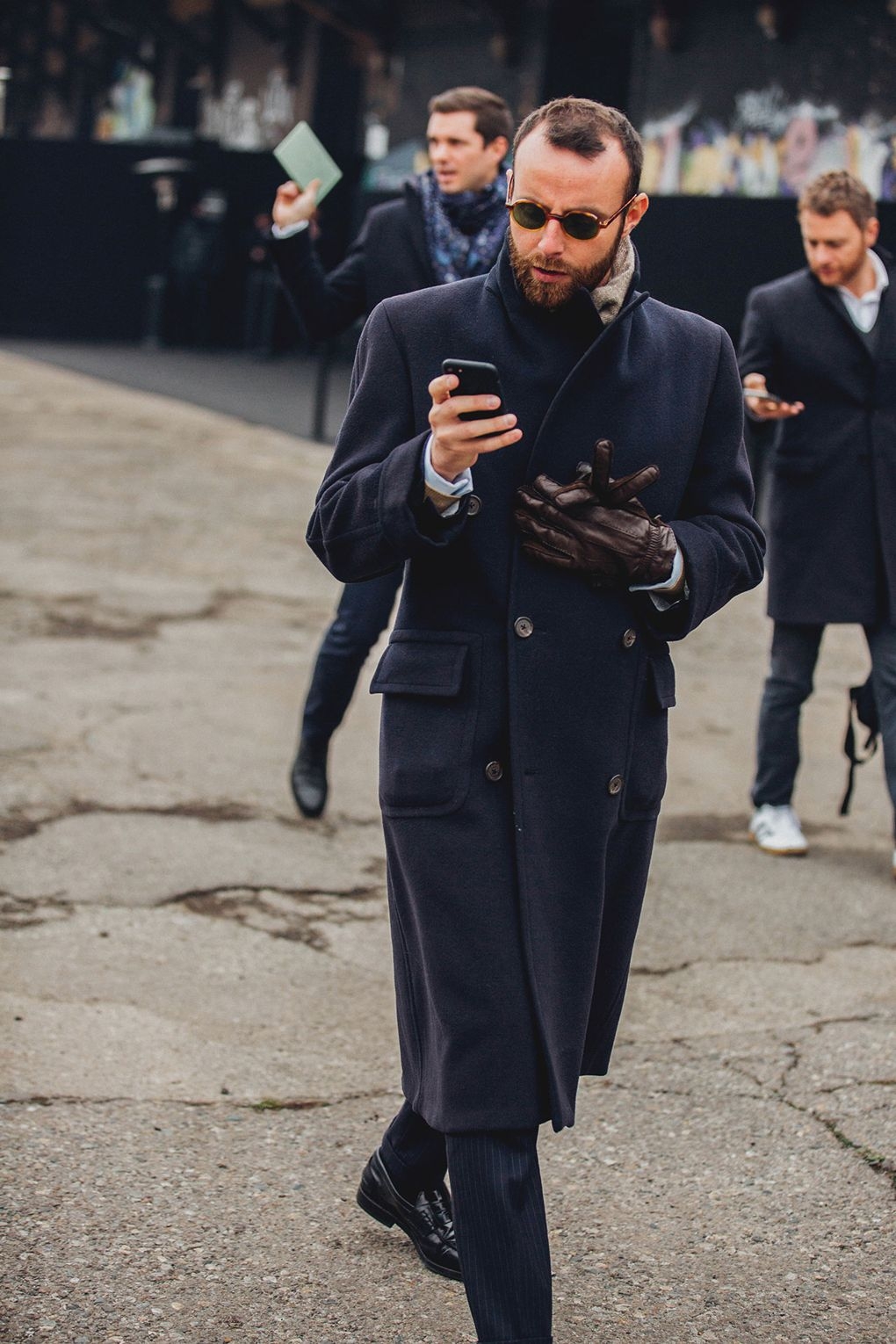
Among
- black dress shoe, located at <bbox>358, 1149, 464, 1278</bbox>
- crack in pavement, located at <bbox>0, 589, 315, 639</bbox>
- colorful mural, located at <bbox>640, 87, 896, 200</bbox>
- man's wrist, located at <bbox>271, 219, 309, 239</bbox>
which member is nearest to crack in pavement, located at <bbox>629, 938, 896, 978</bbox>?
black dress shoe, located at <bbox>358, 1149, 464, 1278</bbox>

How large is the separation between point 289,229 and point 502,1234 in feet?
10.1

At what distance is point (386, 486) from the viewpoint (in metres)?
2.35

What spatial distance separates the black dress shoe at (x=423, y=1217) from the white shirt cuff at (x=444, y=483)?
119 cm

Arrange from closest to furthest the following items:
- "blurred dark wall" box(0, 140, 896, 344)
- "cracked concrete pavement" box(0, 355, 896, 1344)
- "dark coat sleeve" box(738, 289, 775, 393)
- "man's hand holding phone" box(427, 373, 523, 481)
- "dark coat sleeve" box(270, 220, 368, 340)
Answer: "man's hand holding phone" box(427, 373, 523, 481)
"cracked concrete pavement" box(0, 355, 896, 1344)
"dark coat sleeve" box(270, 220, 368, 340)
"dark coat sleeve" box(738, 289, 775, 393)
"blurred dark wall" box(0, 140, 896, 344)

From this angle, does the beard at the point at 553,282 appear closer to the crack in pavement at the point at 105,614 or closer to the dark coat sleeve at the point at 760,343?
the dark coat sleeve at the point at 760,343

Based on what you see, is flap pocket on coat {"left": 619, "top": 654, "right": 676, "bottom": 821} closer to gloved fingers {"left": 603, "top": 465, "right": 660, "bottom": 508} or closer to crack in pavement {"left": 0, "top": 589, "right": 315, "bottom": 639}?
gloved fingers {"left": 603, "top": 465, "right": 660, "bottom": 508}

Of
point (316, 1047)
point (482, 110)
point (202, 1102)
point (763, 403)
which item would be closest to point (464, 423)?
point (202, 1102)

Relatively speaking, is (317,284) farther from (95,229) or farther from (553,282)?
(95,229)

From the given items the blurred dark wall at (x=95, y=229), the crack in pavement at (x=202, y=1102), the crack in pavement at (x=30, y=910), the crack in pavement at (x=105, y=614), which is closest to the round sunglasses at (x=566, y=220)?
the crack in pavement at (x=202, y=1102)

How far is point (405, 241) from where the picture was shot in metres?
4.66

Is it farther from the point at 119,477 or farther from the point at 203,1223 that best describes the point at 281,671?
the point at 119,477

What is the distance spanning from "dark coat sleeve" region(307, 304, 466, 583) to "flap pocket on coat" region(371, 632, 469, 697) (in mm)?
129

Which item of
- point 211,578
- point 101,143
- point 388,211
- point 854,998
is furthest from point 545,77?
point 854,998

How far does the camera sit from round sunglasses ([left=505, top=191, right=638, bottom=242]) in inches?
92.7
